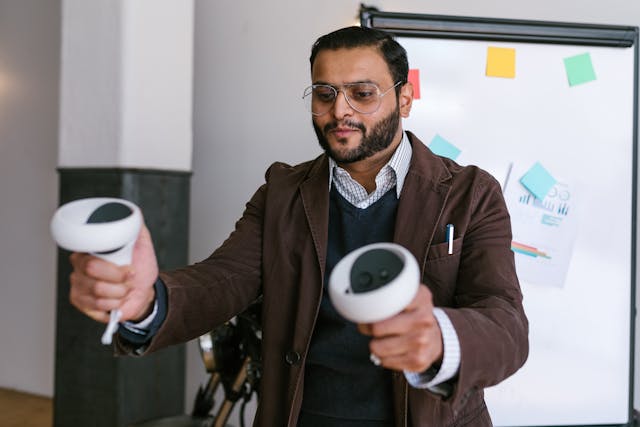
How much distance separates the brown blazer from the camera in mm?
1254

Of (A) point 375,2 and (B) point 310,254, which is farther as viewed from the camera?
(A) point 375,2

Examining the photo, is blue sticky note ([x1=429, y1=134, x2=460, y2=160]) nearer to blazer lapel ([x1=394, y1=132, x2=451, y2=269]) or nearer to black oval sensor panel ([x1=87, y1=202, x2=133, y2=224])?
blazer lapel ([x1=394, y1=132, x2=451, y2=269])

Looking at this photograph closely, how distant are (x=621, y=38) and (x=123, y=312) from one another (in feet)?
6.15

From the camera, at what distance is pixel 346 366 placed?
1307mm

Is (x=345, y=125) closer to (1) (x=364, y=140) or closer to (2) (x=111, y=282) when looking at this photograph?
(1) (x=364, y=140)

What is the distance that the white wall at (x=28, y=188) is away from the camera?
12.8ft

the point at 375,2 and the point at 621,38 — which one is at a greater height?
the point at 375,2

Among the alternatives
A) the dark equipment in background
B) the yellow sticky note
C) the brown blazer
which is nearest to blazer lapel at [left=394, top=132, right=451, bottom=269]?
the brown blazer

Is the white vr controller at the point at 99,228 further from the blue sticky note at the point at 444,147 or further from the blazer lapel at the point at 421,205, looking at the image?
the blue sticky note at the point at 444,147

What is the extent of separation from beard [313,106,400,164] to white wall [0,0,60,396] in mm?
2934

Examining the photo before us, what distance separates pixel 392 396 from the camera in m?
1.29

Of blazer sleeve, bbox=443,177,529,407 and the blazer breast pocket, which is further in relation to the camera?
the blazer breast pocket

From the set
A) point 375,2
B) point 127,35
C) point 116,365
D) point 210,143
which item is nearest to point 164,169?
point 210,143

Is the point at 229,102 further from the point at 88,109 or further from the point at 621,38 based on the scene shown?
the point at 621,38
